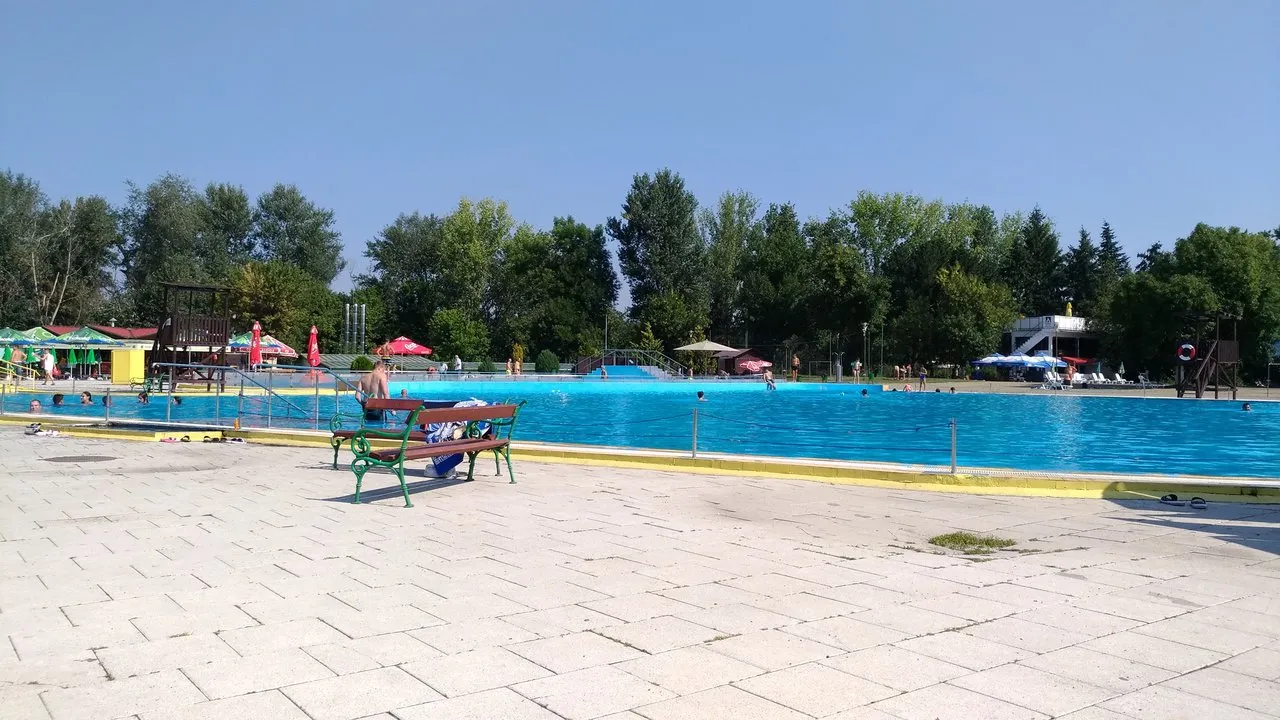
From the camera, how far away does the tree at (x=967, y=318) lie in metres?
58.8

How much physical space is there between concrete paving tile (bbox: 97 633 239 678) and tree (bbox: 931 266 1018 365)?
194 ft

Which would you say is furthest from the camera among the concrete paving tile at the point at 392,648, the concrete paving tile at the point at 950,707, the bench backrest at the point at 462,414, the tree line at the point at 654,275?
the tree line at the point at 654,275

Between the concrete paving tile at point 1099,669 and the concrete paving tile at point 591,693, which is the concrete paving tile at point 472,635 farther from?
the concrete paving tile at point 1099,669

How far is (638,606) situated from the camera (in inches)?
197

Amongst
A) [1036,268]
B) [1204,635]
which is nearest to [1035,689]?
[1204,635]

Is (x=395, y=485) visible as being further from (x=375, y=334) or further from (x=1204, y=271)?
(x=375, y=334)

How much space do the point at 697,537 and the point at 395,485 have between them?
13.4 feet

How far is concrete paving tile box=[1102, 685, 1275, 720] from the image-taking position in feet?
11.4

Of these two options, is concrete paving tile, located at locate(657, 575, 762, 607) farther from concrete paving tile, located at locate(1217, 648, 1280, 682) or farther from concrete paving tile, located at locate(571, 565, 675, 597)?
concrete paving tile, located at locate(1217, 648, 1280, 682)

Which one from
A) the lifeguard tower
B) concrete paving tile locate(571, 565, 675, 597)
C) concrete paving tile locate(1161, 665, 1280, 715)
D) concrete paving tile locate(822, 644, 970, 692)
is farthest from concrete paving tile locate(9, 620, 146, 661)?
the lifeguard tower

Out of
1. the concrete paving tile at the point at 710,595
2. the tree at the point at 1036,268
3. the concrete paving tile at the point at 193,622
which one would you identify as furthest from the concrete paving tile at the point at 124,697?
the tree at the point at 1036,268

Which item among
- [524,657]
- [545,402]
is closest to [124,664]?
[524,657]

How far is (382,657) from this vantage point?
13.4ft

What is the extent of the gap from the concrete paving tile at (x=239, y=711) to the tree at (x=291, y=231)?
68.3 meters
